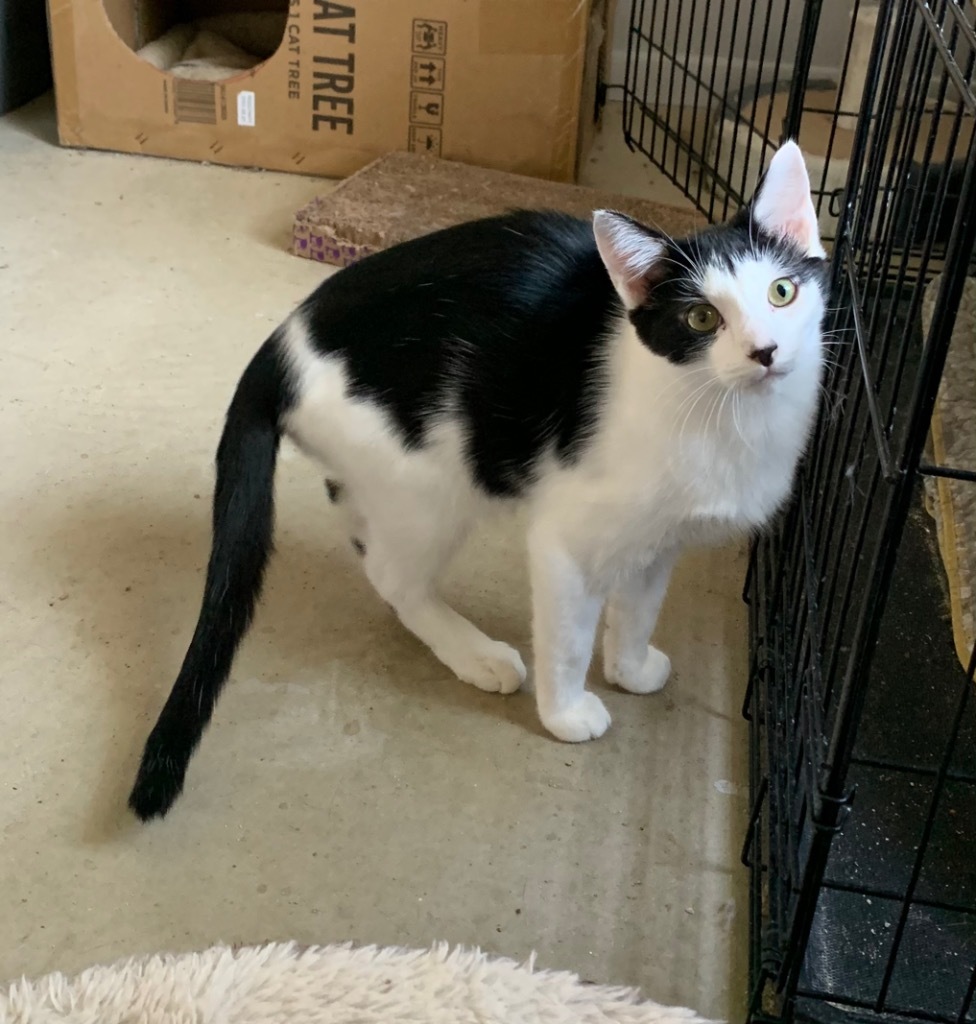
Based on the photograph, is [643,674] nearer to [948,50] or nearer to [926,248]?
[926,248]

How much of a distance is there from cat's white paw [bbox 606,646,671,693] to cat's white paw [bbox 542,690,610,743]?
7cm

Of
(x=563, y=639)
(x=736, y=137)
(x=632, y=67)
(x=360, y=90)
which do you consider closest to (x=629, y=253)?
(x=563, y=639)

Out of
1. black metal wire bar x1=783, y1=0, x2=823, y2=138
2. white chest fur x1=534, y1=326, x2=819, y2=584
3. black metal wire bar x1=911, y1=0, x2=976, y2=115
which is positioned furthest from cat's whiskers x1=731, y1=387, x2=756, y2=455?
black metal wire bar x1=783, y1=0, x2=823, y2=138

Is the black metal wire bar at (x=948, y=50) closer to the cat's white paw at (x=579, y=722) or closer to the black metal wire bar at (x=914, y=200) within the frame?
the black metal wire bar at (x=914, y=200)

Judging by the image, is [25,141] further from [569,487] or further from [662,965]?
[662,965]

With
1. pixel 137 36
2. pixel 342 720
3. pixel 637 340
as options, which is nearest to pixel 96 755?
pixel 342 720

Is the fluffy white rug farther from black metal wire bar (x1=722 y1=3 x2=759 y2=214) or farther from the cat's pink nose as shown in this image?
black metal wire bar (x1=722 y1=3 x2=759 y2=214)

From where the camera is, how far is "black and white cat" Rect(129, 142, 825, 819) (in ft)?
3.38

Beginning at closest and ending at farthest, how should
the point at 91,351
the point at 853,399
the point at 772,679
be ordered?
the point at 853,399 → the point at 772,679 → the point at 91,351

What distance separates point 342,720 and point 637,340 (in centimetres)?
57

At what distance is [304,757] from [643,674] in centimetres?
42

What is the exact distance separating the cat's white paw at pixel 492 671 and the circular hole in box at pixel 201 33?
1.76 metres

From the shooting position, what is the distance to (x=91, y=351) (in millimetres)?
1956

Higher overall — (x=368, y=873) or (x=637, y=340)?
(x=637, y=340)
